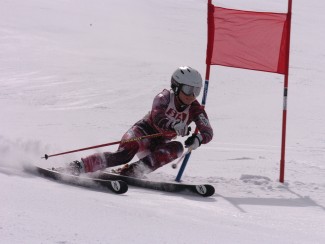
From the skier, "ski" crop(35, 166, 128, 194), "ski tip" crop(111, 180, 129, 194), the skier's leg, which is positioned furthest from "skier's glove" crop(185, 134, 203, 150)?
"ski tip" crop(111, 180, 129, 194)

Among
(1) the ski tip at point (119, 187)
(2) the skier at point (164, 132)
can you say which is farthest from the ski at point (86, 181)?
(2) the skier at point (164, 132)

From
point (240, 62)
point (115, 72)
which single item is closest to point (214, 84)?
point (115, 72)

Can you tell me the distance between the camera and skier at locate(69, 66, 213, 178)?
623 centimetres

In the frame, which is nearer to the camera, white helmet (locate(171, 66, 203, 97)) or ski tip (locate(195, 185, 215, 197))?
ski tip (locate(195, 185, 215, 197))

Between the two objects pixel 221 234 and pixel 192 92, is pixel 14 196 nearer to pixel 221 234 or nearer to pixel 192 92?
pixel 221 234

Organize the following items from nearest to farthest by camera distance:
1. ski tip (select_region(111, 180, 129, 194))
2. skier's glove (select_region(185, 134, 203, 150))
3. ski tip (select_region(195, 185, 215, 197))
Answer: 1. ski tip (select_region(111, 180, 129, 194))
2. ski tip (select_region(195, 185, 215, 197))
3. skier's glove (select_region(185, 134, 203, 150))

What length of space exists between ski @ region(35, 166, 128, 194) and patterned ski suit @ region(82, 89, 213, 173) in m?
0.49

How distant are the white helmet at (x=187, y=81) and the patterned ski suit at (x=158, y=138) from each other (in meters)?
0.17

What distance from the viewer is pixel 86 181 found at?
562 cm

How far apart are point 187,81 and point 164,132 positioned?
65cm

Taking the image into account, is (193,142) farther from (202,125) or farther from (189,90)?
(189,90)

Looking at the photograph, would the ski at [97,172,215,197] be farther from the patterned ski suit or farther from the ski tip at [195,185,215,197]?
the patterned ski suit

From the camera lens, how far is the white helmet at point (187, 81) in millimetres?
6334

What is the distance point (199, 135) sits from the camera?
616cm
